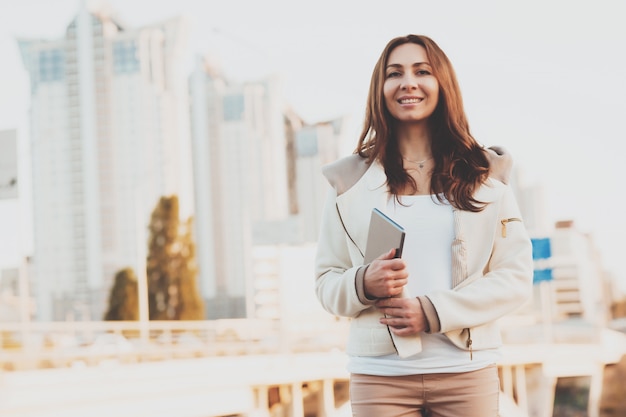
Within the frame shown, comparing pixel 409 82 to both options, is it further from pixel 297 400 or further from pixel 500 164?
pixel 297 400

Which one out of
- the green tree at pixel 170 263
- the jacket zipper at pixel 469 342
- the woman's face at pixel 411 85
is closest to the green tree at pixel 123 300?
the green tree at pixel 170 263

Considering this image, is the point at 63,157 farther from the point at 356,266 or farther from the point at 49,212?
the point at 356,266

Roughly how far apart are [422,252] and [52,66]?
193 ft

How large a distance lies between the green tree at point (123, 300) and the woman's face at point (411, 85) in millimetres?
40194

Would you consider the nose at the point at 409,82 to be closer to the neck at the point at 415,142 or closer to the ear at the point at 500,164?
the neck at the point at 415,142

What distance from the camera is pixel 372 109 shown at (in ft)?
7.95

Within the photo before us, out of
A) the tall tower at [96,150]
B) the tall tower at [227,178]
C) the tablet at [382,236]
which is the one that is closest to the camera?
the tablet at [382,236]

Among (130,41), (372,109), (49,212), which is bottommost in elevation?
(372,109)

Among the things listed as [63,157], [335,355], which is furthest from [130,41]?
[335,355]

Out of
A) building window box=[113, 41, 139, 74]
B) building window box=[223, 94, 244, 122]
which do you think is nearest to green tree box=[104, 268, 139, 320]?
building window box=[113, 41, 139, 74]

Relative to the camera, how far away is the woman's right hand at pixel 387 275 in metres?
2.11

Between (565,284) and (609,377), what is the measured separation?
456ft

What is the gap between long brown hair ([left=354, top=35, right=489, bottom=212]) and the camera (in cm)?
230

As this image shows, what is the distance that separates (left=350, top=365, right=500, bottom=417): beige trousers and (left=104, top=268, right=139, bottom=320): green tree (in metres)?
40.3
